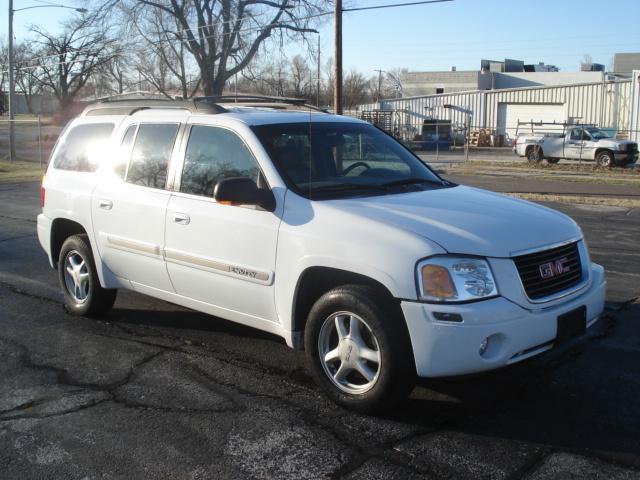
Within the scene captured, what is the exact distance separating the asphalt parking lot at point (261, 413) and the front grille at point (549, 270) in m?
0.63

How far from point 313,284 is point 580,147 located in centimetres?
2949

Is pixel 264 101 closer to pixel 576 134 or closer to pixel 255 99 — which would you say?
pixel 255 99

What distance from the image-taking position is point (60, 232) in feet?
22.4

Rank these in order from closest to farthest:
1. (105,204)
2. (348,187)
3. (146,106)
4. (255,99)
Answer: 1. (348,187)
2. (105,204)
3. (146,106)
4. (255,99)

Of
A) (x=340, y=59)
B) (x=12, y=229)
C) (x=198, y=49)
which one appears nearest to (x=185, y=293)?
(x=12, y=229)

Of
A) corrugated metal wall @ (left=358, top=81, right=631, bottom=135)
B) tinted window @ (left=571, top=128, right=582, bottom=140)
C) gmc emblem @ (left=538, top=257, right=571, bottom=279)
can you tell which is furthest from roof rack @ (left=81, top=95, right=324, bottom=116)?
corrugated metal wall @ (left=358, top=81, right=631, bottom=135)

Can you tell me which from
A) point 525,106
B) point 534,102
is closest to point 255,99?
point 534,102

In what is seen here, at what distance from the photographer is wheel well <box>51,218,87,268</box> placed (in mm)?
6622

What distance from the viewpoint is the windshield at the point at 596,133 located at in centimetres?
3181

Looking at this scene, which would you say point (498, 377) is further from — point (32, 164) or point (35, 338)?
point (32, 164)

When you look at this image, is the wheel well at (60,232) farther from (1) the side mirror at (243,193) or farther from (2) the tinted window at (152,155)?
(1) the side mirror at (243,193)

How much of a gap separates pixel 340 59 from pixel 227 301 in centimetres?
1725

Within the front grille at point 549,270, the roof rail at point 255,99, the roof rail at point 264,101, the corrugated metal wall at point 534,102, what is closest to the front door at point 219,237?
the roof rail at point 264,101

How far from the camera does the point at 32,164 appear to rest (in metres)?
31.0
